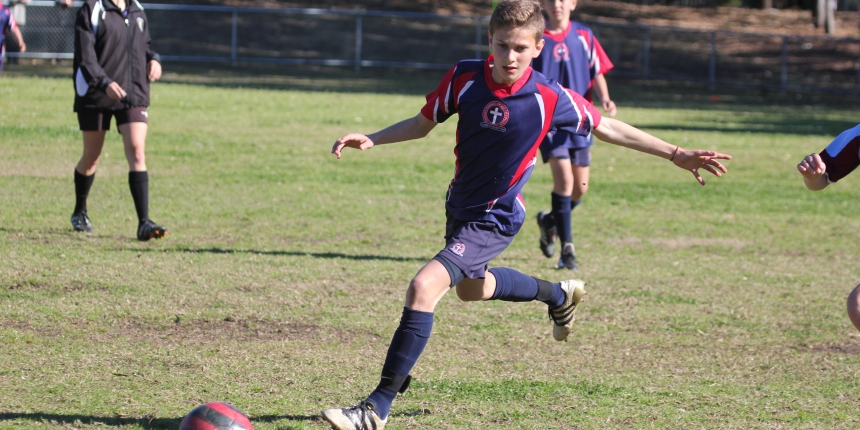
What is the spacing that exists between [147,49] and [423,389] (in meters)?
4.62

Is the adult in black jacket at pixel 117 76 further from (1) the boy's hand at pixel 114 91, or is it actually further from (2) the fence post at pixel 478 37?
(2) the fence post at pixel 478 37

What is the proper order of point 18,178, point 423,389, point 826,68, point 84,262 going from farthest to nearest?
1. point 826,68
2. point 18,178
3. point 84,262
4. point 423,389

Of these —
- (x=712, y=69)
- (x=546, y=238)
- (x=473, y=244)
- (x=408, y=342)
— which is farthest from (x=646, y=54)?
(x=408, y=342)

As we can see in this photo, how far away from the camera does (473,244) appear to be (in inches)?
178

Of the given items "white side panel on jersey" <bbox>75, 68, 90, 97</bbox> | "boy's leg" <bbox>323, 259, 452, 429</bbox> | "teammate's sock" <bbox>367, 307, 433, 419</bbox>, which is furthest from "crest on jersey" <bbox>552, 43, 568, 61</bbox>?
"teammate's sock" <bbox>367, 307, 433, 419</bbox>

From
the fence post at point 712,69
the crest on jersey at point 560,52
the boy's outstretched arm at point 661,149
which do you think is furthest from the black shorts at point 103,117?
the fence post at point 712,69

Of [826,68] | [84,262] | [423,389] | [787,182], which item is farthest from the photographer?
[826,68]

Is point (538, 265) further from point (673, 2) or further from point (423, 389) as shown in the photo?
point (673, 2)

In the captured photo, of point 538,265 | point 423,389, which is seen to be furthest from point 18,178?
point 423,389

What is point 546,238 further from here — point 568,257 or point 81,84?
point 81,84

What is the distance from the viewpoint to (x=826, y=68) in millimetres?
29188

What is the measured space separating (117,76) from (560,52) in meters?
3.51

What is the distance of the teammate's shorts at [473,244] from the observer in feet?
14.6

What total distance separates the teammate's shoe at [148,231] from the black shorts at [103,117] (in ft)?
2.76
